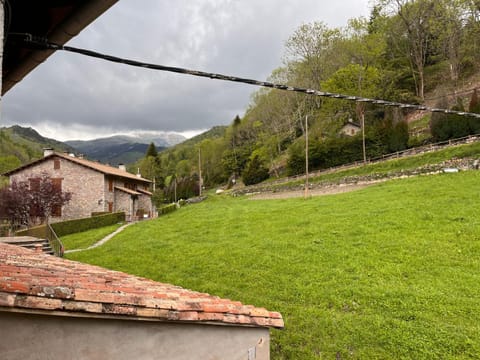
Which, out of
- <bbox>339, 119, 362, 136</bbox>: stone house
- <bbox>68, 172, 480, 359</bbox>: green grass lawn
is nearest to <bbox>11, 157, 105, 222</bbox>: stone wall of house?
<bbox>68, 172, 480, 359</bbox>: green grass lawn

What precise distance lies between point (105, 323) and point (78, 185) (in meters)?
29.4

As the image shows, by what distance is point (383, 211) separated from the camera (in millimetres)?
12609

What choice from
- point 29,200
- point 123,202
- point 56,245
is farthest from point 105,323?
point 123,202

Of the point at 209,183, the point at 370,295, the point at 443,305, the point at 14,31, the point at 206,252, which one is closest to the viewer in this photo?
the point at 14,31

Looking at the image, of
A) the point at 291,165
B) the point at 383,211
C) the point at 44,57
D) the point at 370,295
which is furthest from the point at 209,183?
the point at 44,57

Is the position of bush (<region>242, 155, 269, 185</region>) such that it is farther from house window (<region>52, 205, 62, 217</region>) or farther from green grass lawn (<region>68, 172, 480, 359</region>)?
green grass lawn (<region>68, 172, 480, 359</region>)

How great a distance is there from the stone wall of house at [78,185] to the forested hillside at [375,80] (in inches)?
895

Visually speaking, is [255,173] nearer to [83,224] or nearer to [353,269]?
[83,224]

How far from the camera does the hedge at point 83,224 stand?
71.2 feet

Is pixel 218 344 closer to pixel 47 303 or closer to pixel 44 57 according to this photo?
pixel 47 303

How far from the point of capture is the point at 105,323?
261cm

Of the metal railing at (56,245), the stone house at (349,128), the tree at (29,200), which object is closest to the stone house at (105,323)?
the metal railing at (56,245)

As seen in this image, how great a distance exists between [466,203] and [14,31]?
1432cm

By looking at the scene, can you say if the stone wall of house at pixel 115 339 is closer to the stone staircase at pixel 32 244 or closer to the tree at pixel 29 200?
the stone staircase at pixel 32 244
